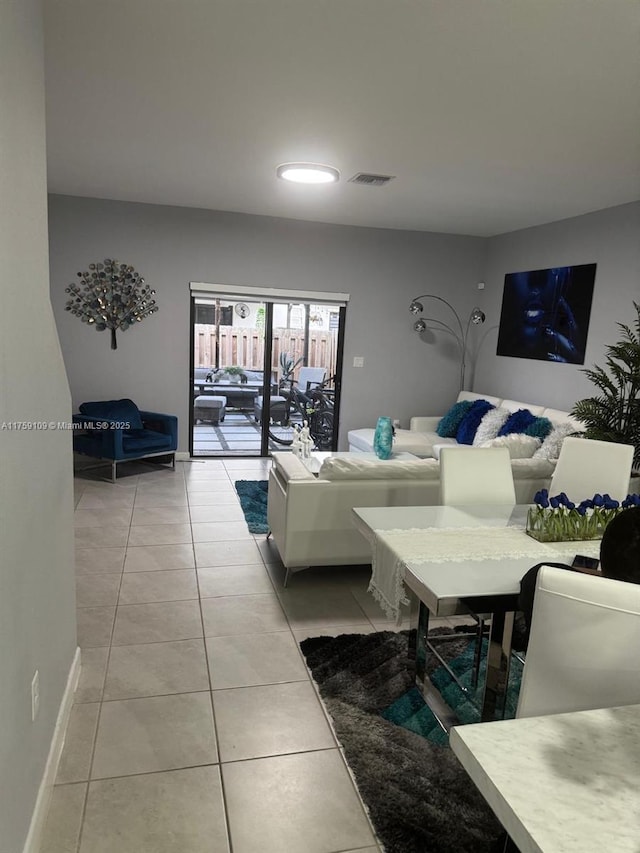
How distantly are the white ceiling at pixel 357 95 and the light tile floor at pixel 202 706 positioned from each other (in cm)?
275

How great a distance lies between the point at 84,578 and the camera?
136 inches

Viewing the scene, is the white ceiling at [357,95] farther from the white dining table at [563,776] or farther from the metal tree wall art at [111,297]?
the white dining table at [563,776]

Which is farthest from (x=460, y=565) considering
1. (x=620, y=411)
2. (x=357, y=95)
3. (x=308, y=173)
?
(x=308, y=173)

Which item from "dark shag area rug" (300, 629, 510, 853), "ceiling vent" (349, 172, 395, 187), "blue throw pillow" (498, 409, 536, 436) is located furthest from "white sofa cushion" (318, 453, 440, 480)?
"ceiling vent" (349, 172, 395, 187)

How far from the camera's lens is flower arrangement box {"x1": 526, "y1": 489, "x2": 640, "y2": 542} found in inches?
90.8

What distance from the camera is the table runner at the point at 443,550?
6.93ft

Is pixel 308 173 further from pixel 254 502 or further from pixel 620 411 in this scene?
pixel 620 411

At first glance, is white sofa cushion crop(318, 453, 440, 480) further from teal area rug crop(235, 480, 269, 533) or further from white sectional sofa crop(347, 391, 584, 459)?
white sectional sofa crop(347, 391, 584, 459)

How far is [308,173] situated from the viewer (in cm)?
429

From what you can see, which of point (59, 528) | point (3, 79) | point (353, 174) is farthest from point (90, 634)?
point (353, 174)

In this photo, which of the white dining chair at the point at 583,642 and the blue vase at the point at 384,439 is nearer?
the white dining chair at the point at 583,642

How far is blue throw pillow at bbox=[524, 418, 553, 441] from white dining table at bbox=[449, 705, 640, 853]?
4.13 m

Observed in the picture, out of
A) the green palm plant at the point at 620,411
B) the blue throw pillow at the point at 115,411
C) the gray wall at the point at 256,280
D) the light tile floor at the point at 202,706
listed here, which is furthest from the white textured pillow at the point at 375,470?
the gray wall at the point at 256,280

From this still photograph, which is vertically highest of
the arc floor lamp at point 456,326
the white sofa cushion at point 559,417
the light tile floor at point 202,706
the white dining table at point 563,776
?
the arc floor lamp at point 456,326
